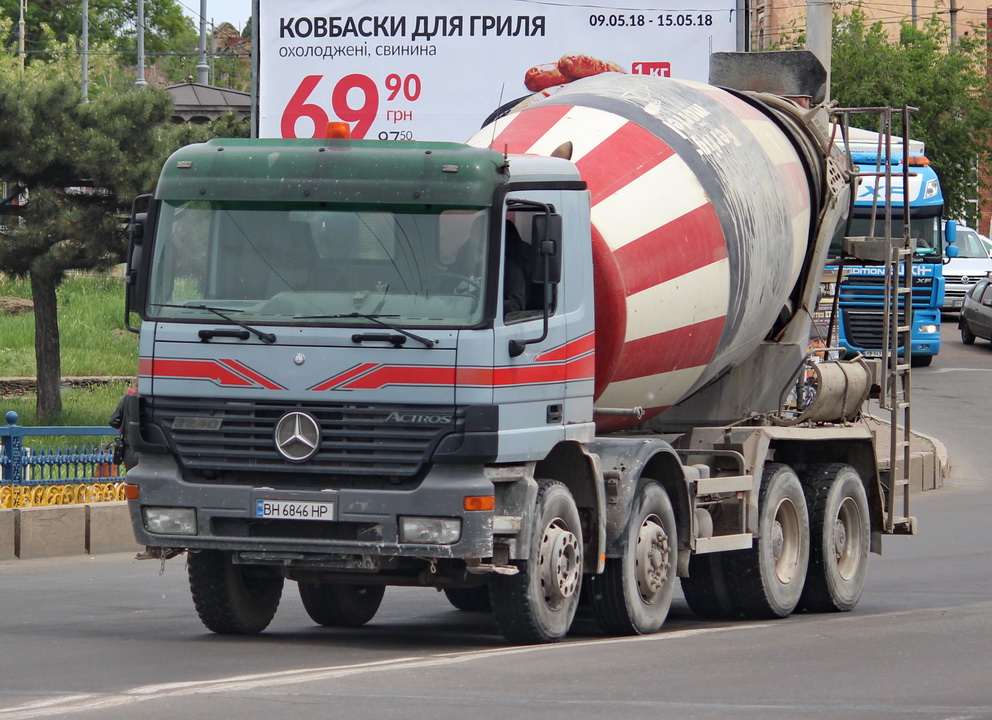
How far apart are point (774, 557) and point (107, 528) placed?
615cm

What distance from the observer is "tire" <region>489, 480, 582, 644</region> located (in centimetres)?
848

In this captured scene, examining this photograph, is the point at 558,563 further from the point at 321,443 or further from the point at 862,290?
the point at 862,290

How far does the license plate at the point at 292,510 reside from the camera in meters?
8.24

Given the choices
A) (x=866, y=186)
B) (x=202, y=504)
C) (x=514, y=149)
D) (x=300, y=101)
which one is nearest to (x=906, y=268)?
(x=866, y=186)

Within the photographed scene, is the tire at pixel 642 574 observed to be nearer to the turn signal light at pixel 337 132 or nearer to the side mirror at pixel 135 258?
the turn signal light at pixel 337 132

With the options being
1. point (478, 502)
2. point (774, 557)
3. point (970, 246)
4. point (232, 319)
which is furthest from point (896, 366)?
point (970, 246)

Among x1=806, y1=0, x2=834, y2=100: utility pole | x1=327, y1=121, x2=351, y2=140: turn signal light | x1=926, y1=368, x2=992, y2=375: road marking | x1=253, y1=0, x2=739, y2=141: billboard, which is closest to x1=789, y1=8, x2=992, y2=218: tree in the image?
x1=926, y1=368, x2=992, y2=375: road marking

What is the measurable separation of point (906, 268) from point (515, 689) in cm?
675

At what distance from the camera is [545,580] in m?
8.62

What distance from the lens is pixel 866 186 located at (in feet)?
42.9

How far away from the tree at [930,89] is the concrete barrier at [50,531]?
114 ft

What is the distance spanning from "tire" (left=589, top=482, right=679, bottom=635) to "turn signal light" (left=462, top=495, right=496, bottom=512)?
1.23 m

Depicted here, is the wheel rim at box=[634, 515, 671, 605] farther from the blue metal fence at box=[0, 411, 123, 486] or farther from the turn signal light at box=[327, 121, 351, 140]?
the blue metal fence at box=[0, 411, 123, 486]

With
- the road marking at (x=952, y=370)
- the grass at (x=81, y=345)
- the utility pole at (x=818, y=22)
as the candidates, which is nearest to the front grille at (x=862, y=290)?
the utility pole at (x=818, y=22)
